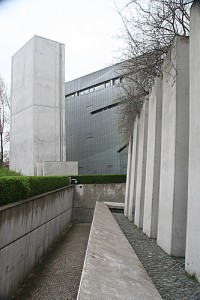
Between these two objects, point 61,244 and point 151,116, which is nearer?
point 151,116

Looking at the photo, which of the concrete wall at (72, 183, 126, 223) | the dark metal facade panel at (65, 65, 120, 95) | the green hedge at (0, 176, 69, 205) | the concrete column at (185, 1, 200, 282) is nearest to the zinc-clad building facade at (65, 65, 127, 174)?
the dark metal facade panel at (65, 65, 120, 95)

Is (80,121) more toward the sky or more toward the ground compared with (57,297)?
more toward the sky

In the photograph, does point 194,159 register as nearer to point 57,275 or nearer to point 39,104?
point 57,275

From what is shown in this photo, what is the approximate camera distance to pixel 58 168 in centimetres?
2372

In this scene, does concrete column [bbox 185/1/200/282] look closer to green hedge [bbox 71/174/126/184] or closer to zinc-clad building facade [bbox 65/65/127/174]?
green hedge [bbox 71/174/126/184]

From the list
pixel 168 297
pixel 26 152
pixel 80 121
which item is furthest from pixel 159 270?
pixel 80 121

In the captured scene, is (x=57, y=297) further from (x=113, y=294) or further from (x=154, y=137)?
(x=154, y=137)

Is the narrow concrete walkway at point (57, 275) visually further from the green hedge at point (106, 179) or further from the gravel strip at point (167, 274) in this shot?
the green hedge at point (106, 179)

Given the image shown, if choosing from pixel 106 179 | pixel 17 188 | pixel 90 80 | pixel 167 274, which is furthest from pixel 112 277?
pixel 90 80

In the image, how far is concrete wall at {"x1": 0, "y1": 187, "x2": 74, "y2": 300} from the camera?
590cm

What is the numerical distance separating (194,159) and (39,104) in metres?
21.7

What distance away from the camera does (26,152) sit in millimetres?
25516

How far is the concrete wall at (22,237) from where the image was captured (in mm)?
5898

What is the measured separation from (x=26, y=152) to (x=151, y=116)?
59.7ft
